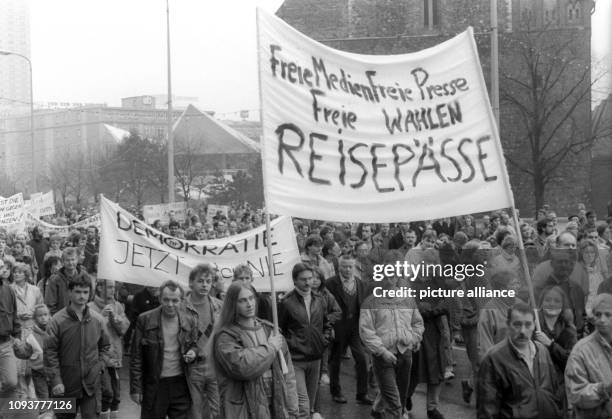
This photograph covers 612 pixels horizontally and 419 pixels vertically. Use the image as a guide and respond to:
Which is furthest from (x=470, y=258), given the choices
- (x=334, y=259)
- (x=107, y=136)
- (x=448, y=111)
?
(x=107, y=136)

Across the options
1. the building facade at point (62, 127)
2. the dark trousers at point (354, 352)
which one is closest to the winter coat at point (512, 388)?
the dark trousers at point (354, 352)

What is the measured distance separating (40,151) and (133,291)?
397 ft

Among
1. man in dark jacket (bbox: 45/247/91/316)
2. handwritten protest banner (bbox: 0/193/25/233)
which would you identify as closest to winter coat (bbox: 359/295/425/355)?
man in dark jacket (bbox: 45/247/91/316)

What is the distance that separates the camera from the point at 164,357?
7.94 meters

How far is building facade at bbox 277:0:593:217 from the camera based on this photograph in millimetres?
38344

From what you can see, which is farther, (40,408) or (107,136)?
(107,136)

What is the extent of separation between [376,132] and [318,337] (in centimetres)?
224

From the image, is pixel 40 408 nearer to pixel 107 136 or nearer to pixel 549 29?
pixel 549 29

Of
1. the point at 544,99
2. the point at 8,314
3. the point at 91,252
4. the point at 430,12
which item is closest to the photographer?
the point at 8,314

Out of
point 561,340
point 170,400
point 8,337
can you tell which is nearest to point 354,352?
point 170,400

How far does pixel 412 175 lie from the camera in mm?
7426

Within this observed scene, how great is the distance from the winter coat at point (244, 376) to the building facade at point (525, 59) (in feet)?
100.0

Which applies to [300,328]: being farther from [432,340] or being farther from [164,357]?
[432,340]

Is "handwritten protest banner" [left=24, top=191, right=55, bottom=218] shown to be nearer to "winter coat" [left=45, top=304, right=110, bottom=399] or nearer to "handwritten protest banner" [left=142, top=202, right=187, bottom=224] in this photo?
"handwritten protest banner" [left=142, top=202, right=187, bottom=224]
